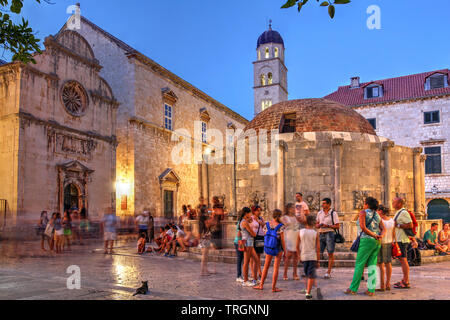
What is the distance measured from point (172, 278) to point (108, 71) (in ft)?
70.7

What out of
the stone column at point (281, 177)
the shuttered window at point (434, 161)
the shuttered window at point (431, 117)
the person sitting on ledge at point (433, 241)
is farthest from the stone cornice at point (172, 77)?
the person sitting on ledge at point (433, 241)

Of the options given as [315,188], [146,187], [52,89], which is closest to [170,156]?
[146,187]

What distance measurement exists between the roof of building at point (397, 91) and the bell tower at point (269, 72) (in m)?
19.3

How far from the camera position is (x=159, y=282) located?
26.3 ft

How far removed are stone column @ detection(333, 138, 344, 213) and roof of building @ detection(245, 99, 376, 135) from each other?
70.0 inches

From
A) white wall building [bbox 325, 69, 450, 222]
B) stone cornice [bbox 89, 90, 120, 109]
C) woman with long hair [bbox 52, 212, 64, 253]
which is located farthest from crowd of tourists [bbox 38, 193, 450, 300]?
white wall building [bbox 325, 69, 450, 222]

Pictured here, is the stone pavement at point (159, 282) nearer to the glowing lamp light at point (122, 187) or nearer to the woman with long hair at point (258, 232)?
the woman with long hair at point (258, 232)

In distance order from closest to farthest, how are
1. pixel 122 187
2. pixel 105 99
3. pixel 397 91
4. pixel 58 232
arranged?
pixel 58 232 → pixel 105 99 → pixel 122 187 → pixel 397 91

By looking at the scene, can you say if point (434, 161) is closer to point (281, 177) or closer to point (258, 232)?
point (281, 177)

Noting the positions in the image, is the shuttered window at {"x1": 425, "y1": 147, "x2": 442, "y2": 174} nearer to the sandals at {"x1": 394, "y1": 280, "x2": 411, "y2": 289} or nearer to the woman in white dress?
the sandals at {"x1": 394, "y1": 280, "x2": 411, "y2": 289}

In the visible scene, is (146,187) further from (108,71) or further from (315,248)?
(315,248)

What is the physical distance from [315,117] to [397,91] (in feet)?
74.0

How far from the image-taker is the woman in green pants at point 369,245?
264 inches

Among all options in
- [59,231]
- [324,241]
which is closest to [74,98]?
[59,231]
